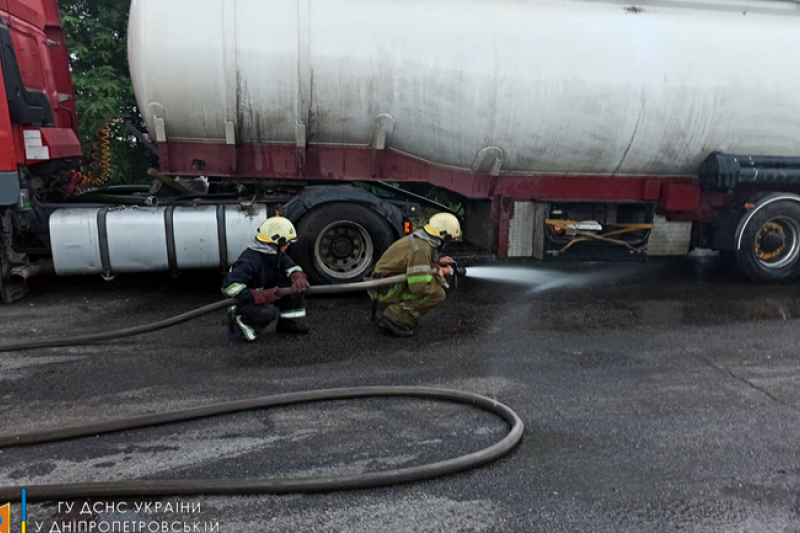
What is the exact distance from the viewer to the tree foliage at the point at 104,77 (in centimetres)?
891

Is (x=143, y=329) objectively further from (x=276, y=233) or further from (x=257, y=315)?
(x=276, y=233)

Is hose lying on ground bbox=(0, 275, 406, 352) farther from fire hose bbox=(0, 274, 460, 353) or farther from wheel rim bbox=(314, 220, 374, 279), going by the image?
wheel rim bbox=(314, 220, 374, 279)


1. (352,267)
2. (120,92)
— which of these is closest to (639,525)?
(352,267)

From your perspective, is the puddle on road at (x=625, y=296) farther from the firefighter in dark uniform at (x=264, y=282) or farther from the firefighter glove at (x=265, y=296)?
the firefighter glove at (x=265, y=296)

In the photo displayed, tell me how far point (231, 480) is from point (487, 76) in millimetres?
4823

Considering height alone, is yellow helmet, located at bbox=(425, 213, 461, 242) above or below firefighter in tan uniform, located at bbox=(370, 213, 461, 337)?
above

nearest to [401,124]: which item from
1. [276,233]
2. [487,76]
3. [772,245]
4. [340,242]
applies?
[487,76]

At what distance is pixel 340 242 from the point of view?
6.82 metres

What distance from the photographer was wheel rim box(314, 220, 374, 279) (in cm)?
679

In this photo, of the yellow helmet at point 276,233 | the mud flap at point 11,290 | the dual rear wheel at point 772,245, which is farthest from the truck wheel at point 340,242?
the dual rear wheel at point 772,245

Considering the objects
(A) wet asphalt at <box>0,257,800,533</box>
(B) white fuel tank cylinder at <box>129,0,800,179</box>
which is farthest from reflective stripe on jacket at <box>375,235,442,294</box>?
(B) white fuel tank cylinder at <box>129,0,800,179</box>

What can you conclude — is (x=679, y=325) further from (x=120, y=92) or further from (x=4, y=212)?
(x=120, y=92)

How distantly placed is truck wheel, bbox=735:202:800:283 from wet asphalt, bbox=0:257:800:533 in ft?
2.87

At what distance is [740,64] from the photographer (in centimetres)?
679
